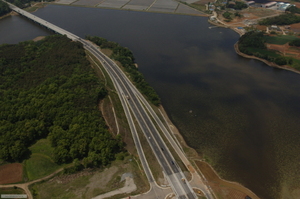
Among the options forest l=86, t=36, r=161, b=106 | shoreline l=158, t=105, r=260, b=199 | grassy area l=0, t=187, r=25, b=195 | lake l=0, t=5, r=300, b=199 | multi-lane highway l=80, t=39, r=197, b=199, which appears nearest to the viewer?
grassy area l=0, t=187, r=25, b=195

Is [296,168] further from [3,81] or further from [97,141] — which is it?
[3,81]

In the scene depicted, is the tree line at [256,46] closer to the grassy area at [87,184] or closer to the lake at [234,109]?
the lake at [234,109]

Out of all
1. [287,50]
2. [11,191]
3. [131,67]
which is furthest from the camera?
[287,50]

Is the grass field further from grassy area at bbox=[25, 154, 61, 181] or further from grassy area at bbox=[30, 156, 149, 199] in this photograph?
grassy area at bbox=[30, 156, 149, 199]

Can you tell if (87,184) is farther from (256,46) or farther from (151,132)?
(256,46)

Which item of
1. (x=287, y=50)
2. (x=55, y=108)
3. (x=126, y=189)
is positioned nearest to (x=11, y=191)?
(x=126, y=189)

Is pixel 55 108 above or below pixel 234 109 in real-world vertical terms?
above

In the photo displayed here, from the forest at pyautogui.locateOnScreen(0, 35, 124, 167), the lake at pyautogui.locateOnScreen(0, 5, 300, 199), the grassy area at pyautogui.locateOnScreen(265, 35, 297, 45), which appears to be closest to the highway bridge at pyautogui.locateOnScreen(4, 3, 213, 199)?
the lake at pyautogui.locateOnScreen(0, 5, 300, 199)
